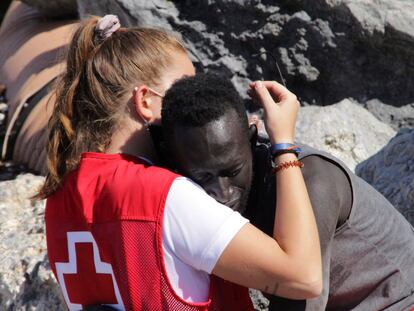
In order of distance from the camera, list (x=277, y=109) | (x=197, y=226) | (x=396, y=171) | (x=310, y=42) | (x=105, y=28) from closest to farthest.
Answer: (x=197, y=226)
(x=277, y=109)
(x=105, y=28)
(x=396, y=171)
(x=310, y=42)

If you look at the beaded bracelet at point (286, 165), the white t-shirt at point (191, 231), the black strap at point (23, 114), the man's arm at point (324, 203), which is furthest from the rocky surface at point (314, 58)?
the white t-shirt at point (191, 231)

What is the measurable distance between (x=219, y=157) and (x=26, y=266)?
1.46 meters

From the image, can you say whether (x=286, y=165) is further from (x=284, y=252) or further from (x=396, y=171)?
(x=396, y=171)

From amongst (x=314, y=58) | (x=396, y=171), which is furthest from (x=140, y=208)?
(x=314, y=58)

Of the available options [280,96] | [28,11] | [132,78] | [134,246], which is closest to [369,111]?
[280,96]

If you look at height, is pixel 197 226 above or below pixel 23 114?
above

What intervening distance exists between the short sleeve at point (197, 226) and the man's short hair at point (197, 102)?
0.63 feet

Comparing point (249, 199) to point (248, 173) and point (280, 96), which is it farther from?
point (280, 96)

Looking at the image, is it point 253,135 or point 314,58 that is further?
point 314,58

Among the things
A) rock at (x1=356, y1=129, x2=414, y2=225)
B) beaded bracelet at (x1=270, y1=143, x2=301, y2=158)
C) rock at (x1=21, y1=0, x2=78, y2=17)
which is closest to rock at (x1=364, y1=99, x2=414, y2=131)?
rock at (x1=356, y1=129, x2=414, y2=225)

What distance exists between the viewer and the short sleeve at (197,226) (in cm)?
189

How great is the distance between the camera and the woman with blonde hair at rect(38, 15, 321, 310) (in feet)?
6.28

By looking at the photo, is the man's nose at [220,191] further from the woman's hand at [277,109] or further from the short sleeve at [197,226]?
the woman's hand at [277,109]

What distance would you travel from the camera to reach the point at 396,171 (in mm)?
3078
